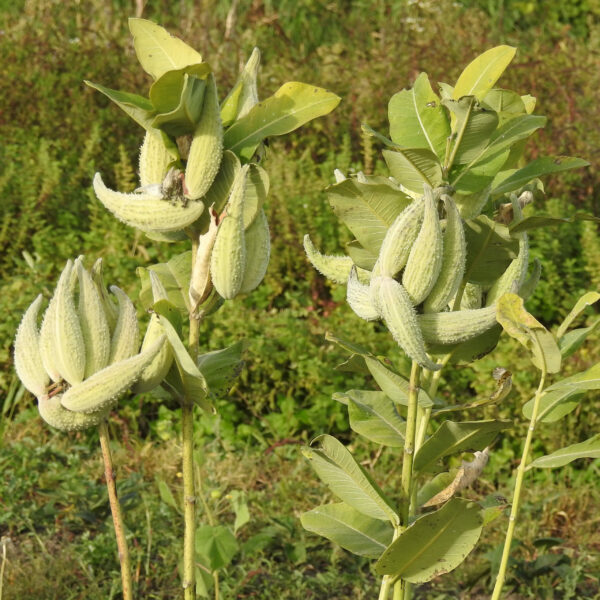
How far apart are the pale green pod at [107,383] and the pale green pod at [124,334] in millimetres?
47

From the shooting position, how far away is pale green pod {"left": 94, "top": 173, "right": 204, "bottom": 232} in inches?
46.5

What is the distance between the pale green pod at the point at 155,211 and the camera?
118 cm

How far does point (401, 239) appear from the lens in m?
1.16

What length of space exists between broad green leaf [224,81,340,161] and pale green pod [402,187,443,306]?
20 centimetres

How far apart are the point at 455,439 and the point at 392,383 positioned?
129 mm

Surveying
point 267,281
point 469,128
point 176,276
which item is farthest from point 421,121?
point 267,281

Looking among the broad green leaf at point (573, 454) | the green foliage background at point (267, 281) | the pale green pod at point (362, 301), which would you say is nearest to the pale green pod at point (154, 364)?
the pale green pod at point (362, 301)

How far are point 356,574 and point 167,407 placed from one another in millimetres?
1300

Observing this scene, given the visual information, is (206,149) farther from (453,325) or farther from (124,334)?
(453,325)

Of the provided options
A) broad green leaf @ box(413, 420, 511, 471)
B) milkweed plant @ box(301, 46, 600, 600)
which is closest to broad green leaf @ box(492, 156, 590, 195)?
milkweed plant @ box(301, 46, 600, 600)

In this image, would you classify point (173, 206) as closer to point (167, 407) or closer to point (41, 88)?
point (167, 407)

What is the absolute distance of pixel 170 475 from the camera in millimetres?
3219

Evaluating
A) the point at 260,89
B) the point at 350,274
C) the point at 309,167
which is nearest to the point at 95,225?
the point at 309,167

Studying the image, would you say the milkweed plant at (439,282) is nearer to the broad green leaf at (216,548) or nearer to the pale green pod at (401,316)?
the pale green pod at (401,316)
